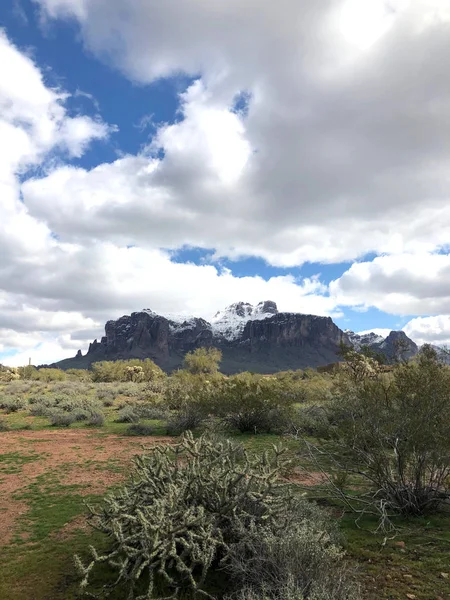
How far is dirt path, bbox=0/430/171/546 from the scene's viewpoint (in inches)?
414

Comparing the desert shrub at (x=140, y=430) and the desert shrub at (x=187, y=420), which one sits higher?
the desert shrub at (x=187, y=420)

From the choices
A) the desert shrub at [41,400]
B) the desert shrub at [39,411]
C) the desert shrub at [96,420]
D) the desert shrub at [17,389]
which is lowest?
the desert shrub at [96,420]

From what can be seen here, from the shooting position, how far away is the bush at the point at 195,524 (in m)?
5.27

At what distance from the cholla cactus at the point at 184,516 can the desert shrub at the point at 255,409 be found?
39.8 feet

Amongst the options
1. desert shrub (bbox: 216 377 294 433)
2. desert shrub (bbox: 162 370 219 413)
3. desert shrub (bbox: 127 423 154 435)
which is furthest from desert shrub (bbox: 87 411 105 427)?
desert shrub (bbox: 216 377 294 433)

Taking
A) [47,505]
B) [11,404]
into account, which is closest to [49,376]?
[11,404]

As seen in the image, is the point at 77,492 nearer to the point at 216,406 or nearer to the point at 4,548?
the point at 4,548

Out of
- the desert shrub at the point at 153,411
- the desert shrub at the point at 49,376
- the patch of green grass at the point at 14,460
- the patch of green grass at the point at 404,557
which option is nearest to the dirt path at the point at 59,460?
the patch of green grass at the point at 14,460

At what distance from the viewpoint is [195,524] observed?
19.0 ft

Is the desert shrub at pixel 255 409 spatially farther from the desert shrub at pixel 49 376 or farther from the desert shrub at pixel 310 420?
the desert shrub at pixel 49 376

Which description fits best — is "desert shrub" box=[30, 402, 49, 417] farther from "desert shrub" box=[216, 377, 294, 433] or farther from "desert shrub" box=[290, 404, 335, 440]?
"desert shrub" box=[290, 404, 335, 440]

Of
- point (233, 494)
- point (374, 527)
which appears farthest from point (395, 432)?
point (233, 494)

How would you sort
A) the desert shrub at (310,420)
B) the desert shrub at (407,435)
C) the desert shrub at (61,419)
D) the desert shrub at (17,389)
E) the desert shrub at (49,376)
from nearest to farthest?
the desert shrub at (407,435) < the desert shrub at (310,420) < the desert shrub at (61,419) < the desert shrub at (17,389) < the desert shrub at (49,376)

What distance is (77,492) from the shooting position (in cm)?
1078
